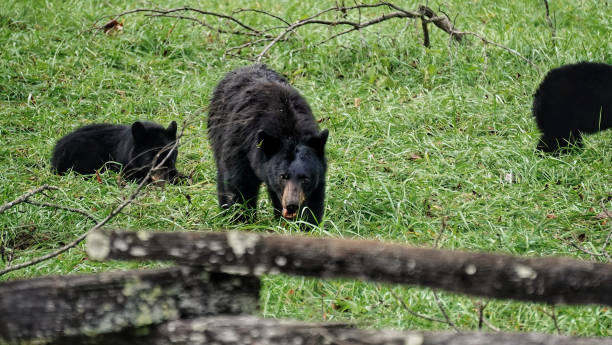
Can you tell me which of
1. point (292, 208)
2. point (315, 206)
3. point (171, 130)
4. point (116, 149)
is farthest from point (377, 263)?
point (116, 149)

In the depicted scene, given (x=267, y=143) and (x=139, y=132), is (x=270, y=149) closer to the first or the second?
(x=267, y=143)

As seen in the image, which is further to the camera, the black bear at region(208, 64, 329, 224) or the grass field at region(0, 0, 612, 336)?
the black bear at region(208, 64, 329, 224)

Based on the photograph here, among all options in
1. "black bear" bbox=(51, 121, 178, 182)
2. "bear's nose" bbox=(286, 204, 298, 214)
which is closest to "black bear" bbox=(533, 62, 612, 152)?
"bear's nose" bbox=(286, 204, 298, 214)

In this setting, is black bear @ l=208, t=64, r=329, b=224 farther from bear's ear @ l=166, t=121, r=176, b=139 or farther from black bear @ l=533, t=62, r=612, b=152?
black bear @ l=533, t=62, r=612, b=152

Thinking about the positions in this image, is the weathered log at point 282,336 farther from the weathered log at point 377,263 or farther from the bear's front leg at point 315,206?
the bear's front leg at point 315,206

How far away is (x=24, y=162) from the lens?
6.64 metres

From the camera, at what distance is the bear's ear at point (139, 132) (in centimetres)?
652

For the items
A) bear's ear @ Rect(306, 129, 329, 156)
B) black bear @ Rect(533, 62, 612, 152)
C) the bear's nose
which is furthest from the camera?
black bear @ Rect(533, 62, 612, 152)

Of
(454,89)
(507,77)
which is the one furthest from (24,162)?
(507,77)

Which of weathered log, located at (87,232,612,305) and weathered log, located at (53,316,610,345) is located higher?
weathered log, located at (87,232,612,305)

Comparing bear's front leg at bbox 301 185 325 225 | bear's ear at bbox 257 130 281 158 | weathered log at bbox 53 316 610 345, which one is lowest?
bear's front leg at bbox 301 185 325 225

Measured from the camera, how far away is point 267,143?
15.7 feet

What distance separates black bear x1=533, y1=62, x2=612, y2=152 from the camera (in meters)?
6.59

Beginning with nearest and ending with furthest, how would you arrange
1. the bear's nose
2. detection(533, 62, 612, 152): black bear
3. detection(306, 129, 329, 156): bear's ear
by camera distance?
the bear's nose → detection(306, 129, 329, 156): bear's ear → detection(533, 62, 612, 152): black bear
